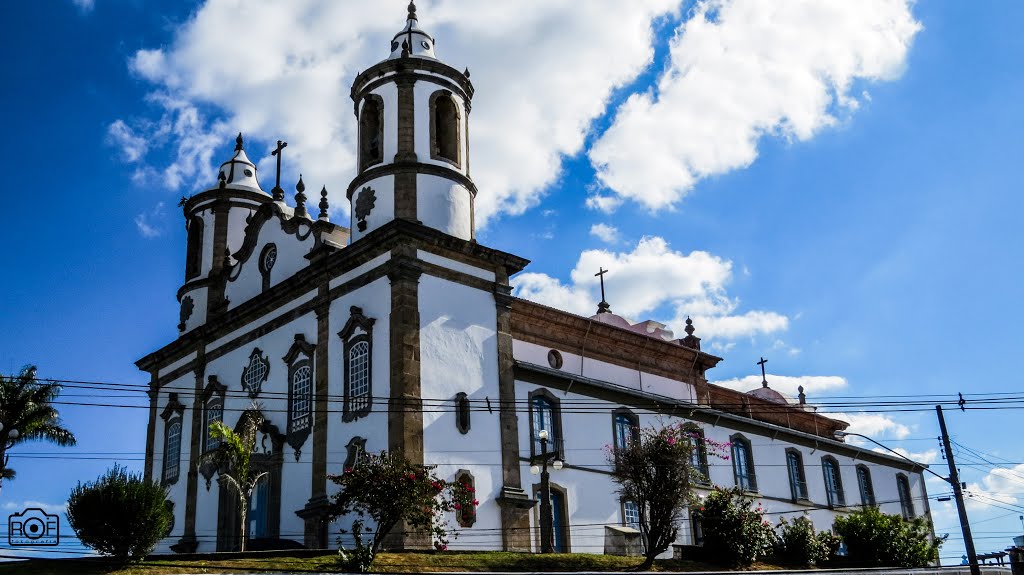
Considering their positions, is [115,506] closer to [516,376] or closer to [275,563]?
[275,563]

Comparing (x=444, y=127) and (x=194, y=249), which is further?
(x=194, y=249)

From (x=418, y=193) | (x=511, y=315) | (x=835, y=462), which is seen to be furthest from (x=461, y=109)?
(x=835, y=462)

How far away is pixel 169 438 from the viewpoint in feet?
130

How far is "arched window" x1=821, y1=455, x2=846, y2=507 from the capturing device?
156 ft

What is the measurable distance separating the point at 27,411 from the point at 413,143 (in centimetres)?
1802

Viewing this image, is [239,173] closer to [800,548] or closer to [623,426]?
[623,426]

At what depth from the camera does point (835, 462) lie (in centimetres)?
4884

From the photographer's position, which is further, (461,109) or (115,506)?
(461,109)

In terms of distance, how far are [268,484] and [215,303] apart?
9.23m

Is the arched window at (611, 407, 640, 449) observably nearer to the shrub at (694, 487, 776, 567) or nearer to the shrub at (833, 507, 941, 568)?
the shrub at (694, 487, 776, 567)

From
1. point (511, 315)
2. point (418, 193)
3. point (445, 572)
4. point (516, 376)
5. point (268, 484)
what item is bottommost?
point (445, 572)

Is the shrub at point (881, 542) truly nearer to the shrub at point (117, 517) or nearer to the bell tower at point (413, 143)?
the bell tower at point (413, 143)

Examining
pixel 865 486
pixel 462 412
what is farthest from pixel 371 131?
pixel 865 486

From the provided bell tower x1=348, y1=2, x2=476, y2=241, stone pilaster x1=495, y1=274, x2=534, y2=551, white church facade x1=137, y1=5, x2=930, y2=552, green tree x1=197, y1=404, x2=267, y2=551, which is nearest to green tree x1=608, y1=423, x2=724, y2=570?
stone pilaster x1=495, y1=274, x2=534, y2=551
